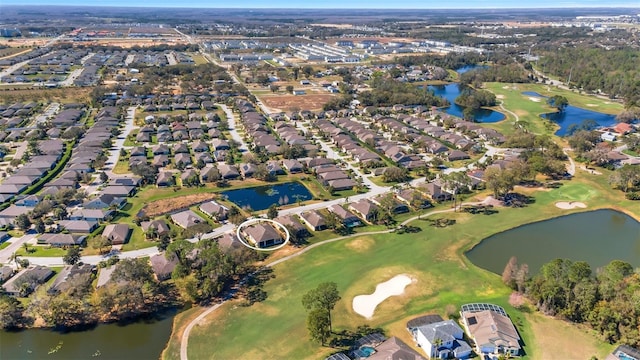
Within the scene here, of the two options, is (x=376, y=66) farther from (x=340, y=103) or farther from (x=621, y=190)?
(x=621, y=190)

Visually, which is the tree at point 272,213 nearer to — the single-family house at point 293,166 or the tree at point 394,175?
the single-family house at point 293,166

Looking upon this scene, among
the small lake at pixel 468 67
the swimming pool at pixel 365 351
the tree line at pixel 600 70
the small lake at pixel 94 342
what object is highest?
the tree line at pixel 600 70

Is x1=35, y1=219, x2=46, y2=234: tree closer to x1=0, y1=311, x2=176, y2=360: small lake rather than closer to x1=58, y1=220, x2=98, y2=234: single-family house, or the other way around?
x1=58, y1=220, x2=98, y2=234: single-family house

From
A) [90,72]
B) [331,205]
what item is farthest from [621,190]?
[90,72]

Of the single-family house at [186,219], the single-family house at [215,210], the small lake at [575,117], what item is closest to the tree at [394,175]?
the single-family house at [215,210]

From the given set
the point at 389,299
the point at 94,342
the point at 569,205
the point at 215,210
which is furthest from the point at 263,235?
the point at 569,205

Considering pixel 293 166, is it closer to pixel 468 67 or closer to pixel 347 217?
pixel 347 217
